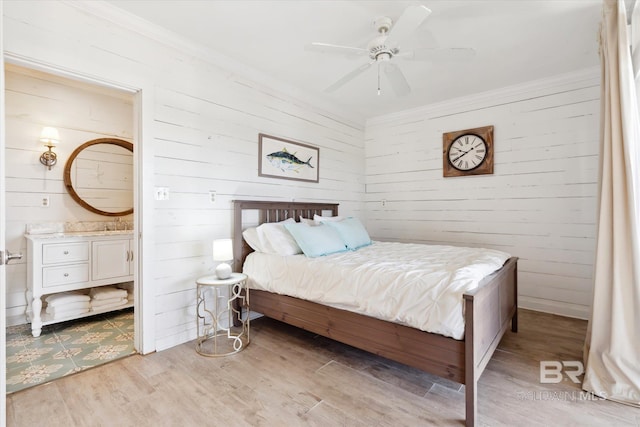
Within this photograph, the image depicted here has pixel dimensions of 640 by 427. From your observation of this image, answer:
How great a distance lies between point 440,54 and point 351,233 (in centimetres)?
185

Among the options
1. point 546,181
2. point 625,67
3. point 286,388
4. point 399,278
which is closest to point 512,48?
point 625,67

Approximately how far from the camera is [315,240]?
2.82 m

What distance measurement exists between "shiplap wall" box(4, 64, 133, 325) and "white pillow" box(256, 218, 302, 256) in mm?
2215

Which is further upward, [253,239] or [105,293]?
[253,239]

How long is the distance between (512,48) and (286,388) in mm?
3443

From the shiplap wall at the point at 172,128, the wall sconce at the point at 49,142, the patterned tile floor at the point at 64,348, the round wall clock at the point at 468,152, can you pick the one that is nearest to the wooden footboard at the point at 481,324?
the round wall clock at the point at 468,152

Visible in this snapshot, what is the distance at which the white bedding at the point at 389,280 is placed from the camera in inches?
69.7

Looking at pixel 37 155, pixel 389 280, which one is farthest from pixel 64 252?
pixel 389 280

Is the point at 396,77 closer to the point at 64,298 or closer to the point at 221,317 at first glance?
the point at 221,317

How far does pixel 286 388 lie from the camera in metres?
2.01

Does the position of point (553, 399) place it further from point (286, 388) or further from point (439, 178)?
point (439, 178)

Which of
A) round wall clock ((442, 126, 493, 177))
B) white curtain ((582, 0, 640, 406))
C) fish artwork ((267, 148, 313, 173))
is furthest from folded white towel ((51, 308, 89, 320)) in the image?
round wall clock ((442, 126, 493, 177))

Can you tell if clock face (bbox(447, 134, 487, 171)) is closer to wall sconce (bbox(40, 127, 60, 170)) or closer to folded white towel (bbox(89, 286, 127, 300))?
folded white towel (bbox(89, 286, 127, 300))

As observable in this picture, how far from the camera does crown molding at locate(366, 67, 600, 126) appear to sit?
326cm
